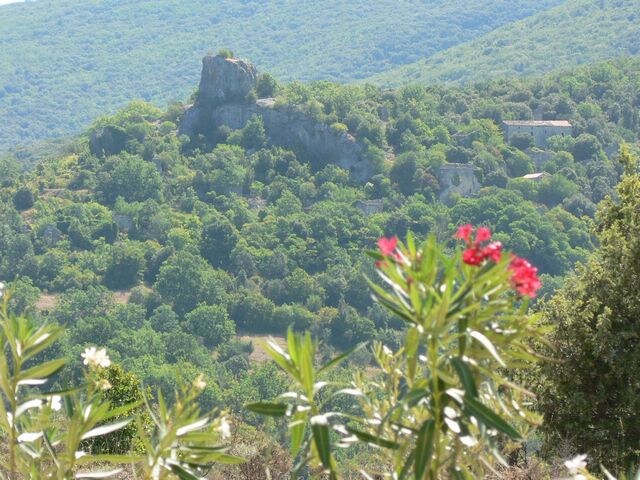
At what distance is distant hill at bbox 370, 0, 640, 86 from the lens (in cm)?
15212

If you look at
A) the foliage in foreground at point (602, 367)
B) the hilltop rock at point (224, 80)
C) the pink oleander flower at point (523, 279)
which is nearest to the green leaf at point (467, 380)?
the pink oleander flower at point (523, 279)

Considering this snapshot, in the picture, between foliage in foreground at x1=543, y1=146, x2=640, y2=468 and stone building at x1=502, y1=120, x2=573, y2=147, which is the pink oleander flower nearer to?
foliage in foreground at x1=543, y1=146, x2=640, y2=468

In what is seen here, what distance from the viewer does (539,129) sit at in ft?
337

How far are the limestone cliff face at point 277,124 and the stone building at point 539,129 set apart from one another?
1286 cm

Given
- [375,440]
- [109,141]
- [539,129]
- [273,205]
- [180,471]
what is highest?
[375,440]

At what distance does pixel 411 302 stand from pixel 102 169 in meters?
94.8

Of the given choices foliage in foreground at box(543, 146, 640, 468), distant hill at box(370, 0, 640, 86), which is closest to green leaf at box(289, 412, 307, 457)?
foliage in foreground at box(543, 146, 640, 468)

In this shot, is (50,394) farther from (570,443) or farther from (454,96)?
(454,96)

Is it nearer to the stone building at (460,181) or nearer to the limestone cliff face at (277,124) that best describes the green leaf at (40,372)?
the stone building at (460,181)

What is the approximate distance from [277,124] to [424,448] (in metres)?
97.1

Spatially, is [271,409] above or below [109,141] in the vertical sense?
above

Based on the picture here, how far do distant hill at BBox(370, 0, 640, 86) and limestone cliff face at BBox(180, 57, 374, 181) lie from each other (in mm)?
56078

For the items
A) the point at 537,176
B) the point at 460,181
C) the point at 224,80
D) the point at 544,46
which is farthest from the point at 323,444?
the point at 544,46

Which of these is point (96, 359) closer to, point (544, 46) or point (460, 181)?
point (460, 181)
